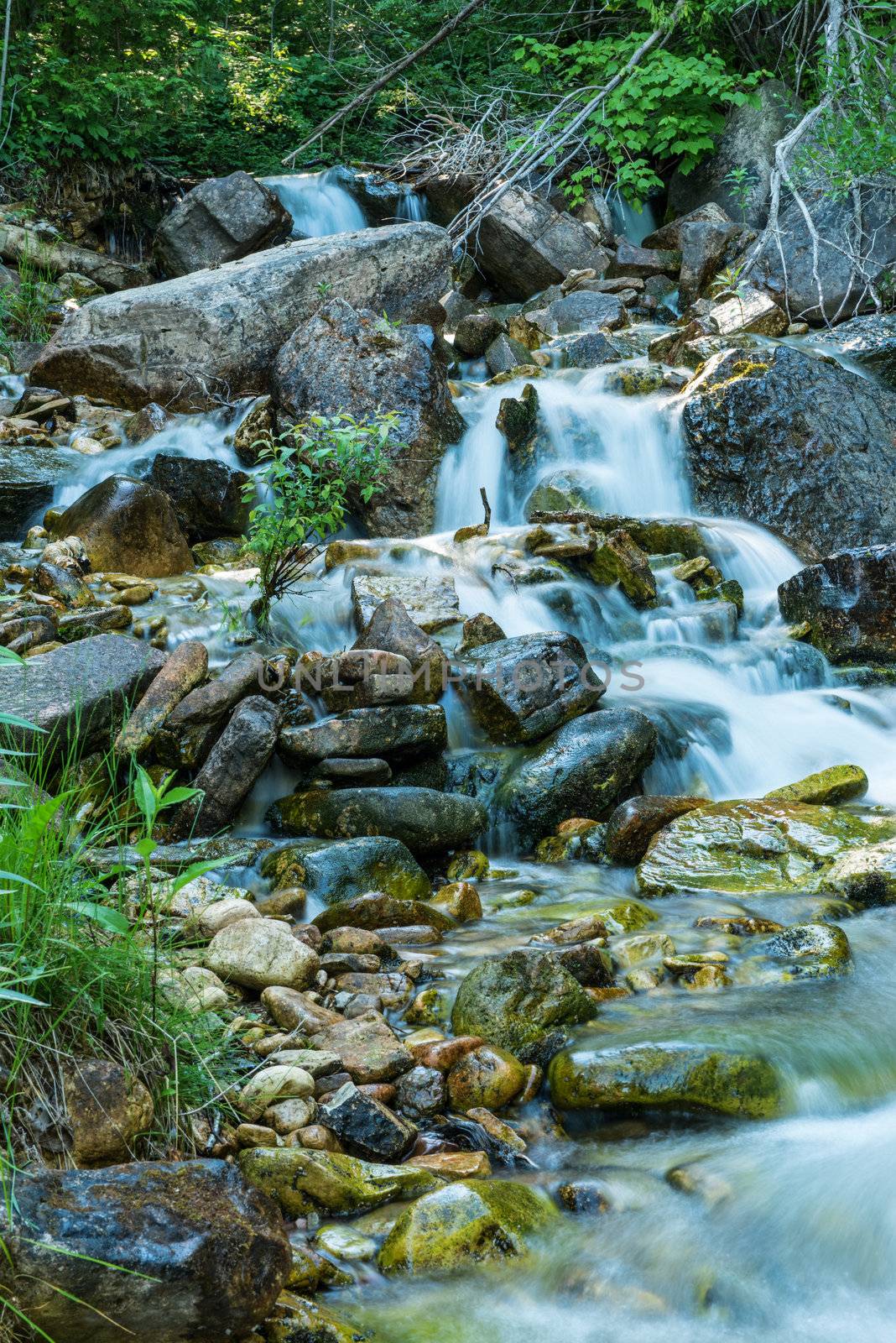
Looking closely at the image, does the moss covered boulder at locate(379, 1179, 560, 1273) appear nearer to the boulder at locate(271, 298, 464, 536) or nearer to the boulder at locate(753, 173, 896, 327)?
the boulder at locate(271, 298, 464, 536)

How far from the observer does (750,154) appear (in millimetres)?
13461

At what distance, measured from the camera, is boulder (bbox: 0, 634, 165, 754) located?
4.48 m

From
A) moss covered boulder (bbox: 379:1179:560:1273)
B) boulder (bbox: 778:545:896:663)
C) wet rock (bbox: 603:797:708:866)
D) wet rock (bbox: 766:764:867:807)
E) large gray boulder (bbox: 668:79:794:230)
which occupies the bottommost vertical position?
moss covered boulder (bbox: 379:1179:560:1273)

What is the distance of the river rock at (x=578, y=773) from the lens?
5090mm

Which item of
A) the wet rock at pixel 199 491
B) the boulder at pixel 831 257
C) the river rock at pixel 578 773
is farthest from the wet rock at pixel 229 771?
the boulder at pixel 831 257

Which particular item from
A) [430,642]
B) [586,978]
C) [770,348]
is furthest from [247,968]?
[770,348]

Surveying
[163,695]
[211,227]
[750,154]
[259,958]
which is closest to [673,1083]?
[259,958]

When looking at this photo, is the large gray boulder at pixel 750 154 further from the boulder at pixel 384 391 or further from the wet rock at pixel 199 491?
the wet rock at pixel 199 491

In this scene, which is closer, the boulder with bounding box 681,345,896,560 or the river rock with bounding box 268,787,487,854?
the river rock with bounding box 268,787,487,854

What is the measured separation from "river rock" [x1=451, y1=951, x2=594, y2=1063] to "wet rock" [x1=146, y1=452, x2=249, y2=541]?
544 centimetres

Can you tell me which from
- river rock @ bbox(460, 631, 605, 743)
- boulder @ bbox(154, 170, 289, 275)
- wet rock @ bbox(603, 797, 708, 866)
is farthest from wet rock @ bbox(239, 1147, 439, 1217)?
boulder @ bbox(154, 170, 289, 275)

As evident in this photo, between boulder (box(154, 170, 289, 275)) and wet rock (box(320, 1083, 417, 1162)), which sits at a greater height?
boulder (box(154, 170, 289, 275))

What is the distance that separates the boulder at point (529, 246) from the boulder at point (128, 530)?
25.0ft

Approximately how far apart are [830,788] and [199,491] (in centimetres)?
510
